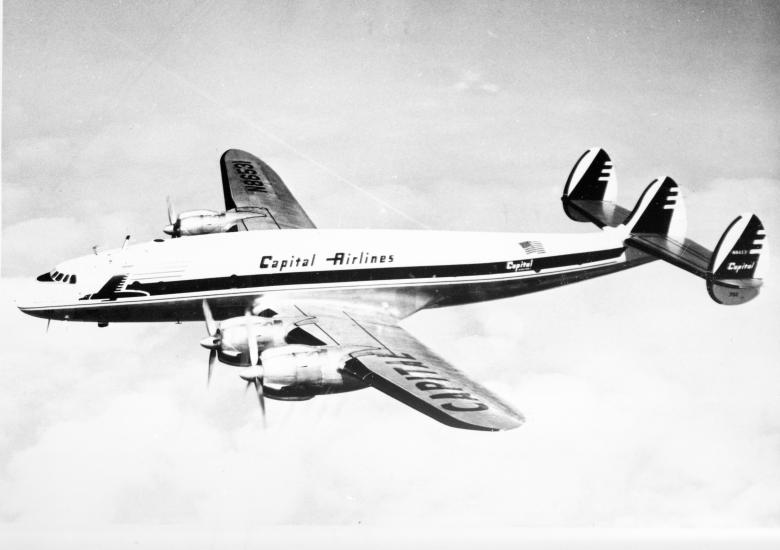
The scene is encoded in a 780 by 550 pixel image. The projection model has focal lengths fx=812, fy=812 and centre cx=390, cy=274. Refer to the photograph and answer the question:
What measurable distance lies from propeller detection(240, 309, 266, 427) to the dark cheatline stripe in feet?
2.34

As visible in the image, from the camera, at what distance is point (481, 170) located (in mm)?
9797

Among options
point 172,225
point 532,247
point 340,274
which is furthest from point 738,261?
point 172,225

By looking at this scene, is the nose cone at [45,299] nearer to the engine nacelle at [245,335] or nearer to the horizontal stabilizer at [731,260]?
the engine nacelle at [245,335]

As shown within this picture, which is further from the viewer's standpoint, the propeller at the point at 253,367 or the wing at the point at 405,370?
the propeller at the point at 253,367

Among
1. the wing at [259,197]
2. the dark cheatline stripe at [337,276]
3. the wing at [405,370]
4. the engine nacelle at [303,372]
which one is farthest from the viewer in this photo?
the wing at [259,197]

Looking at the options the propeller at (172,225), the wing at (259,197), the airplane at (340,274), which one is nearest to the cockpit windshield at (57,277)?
the airplane at (340,274)

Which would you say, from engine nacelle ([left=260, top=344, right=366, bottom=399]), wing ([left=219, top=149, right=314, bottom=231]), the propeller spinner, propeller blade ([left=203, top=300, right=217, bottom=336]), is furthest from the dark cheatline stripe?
engine nacelle ([left=260, top=344, right=366, bottom=399])

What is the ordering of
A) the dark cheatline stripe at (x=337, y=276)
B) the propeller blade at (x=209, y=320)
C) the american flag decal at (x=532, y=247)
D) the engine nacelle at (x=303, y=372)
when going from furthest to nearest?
the american flag decal at (x=532, y=247), the dark cheatline stripe at (x=337, y=276), the propeller blade at (x=209, y=320), the engine nacelle at (x=303, y=372)

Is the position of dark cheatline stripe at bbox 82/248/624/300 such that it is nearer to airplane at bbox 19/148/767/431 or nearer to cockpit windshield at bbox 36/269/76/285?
airplane at bbox 19/148/767/431

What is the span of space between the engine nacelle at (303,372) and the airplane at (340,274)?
0.04ft

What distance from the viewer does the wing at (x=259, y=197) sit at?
33.7ft

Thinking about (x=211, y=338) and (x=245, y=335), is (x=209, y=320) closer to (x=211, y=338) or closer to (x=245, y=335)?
(x=211, y=338)

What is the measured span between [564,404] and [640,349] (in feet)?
3.81

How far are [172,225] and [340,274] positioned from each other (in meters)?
2.13
